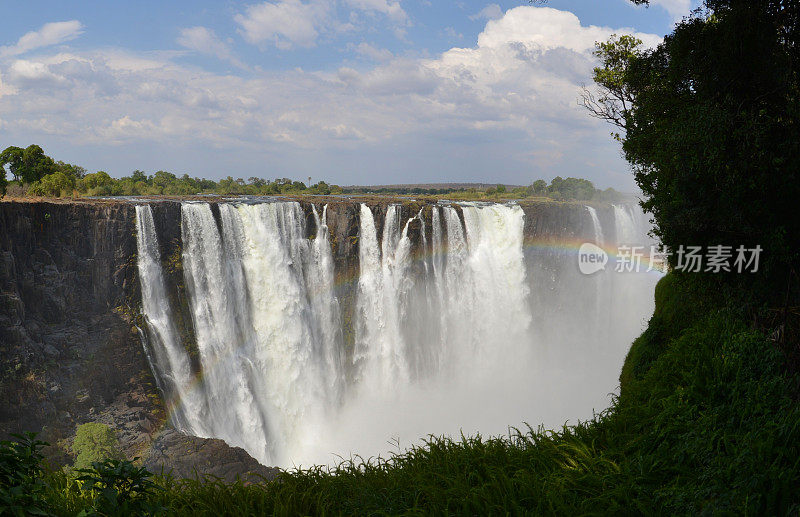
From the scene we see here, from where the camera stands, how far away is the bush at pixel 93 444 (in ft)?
49.6

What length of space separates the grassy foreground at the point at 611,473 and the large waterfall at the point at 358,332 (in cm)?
1488

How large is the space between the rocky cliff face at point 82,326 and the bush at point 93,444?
635 mm

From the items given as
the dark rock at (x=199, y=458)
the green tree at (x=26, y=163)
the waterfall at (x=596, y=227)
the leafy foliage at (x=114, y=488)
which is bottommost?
the dark rock at (x=199, y=458)

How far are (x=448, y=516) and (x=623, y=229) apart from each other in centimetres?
3291

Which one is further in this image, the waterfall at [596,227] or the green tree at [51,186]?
the waterfall at [596,227]

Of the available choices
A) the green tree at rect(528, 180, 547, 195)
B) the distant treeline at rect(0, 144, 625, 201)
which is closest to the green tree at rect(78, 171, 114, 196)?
the distant treeline at rect(0, 144, 625, 201)

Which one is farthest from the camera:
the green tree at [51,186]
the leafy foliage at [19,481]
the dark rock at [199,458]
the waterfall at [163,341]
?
the green tree at [51,186]

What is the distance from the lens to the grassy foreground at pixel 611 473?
3.60m

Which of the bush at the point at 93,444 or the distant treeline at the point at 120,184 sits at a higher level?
the distant treeline at the point at 120,184

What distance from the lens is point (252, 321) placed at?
20859 mm

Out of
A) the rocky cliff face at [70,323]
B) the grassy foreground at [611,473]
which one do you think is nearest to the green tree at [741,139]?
the grassy foreground at [611,473]

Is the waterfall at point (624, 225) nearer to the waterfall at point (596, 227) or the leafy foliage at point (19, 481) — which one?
the waterfall at point (596, 227)

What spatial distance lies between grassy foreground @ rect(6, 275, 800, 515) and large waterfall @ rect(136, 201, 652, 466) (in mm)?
14877

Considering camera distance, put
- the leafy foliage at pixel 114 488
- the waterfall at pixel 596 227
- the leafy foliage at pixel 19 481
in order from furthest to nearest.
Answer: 1. the waterfall at pixel 596 227
2. the leafy foliage at pixel 114 488
3. the leafy foliage at pixel 19 481
